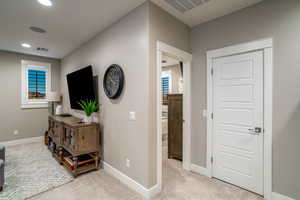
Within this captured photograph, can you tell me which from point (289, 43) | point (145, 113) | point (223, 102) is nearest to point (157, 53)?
point (145, 113)

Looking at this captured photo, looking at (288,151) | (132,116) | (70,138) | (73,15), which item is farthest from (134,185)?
(73,15)

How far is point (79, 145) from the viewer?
2596mm

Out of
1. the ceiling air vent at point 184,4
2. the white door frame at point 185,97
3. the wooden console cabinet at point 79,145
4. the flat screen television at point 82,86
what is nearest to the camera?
the ceiling air vent at point 184,4

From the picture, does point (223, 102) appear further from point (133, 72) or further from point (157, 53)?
point (133, 72)

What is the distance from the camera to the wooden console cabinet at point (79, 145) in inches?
102

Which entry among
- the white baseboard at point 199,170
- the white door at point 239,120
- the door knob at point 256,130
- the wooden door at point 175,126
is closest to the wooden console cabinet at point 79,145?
the wooden door at point 175,126

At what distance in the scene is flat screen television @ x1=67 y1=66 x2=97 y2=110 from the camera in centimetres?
310

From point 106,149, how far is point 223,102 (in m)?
2.26

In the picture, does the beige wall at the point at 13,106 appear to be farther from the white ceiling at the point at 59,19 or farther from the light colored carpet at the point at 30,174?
the white ceiling at the point at 59,19

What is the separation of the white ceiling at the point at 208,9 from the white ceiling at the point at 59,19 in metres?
0.54

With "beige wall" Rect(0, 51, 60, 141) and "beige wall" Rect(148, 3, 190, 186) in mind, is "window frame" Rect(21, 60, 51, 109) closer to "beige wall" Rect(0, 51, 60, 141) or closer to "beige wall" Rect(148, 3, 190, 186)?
"beige wall" Rect(0, 51, 60, 141)

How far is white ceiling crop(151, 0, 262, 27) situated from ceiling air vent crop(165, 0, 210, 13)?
0.19 feet

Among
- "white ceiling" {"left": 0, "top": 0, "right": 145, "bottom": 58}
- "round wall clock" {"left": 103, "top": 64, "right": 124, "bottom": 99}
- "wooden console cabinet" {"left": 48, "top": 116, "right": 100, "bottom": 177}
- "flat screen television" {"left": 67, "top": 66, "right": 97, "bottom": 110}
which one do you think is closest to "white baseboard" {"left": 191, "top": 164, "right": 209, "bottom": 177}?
"wooden console cabinet" {"left": 48, "top": 116, "right": 100, "bottom": 177}

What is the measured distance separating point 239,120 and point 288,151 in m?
0.64
